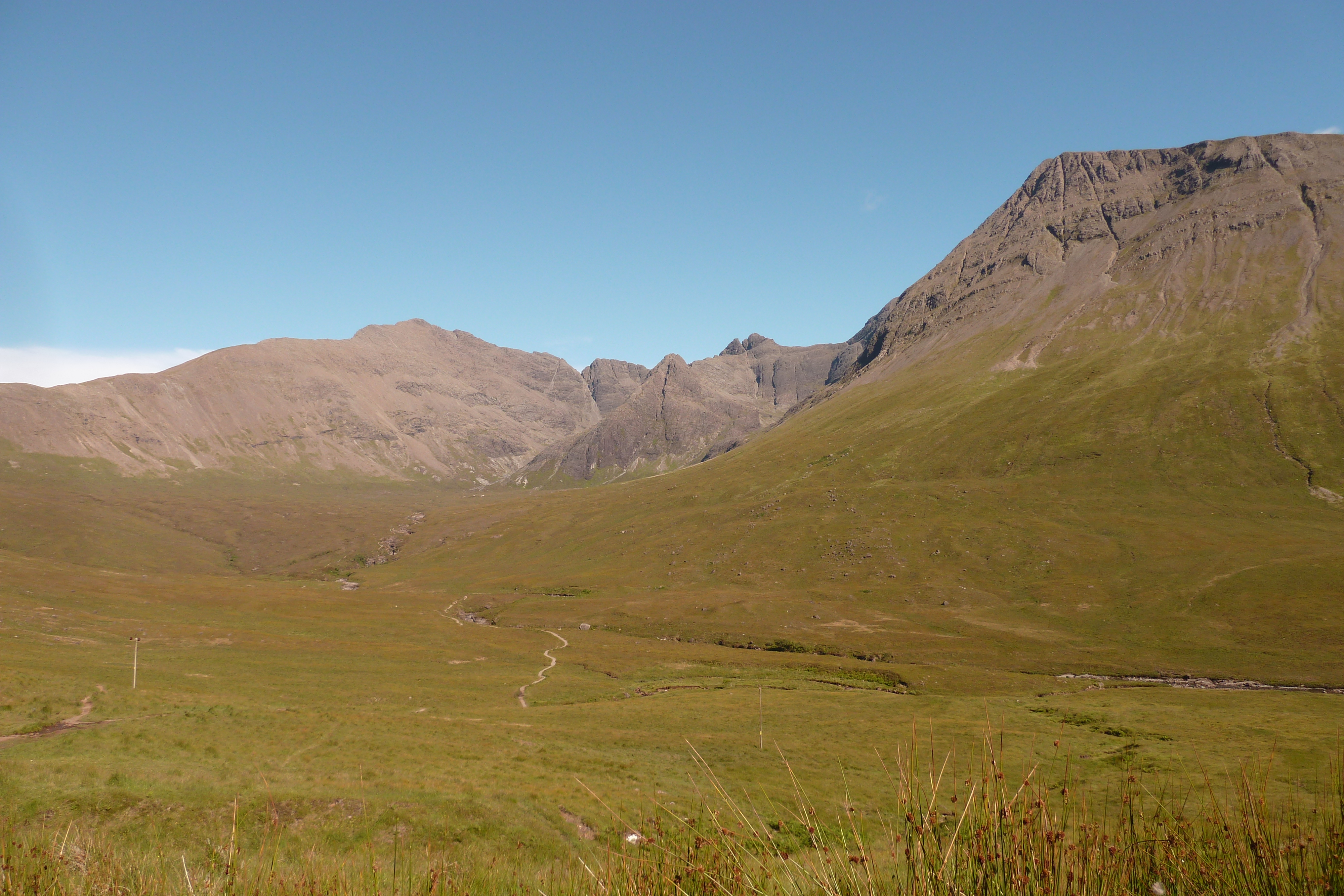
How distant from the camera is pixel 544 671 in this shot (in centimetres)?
8038

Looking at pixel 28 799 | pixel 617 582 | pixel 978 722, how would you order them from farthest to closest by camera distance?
pixel 617 582, pixel 978 722, pixel 28 799

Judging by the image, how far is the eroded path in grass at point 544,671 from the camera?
6544cm

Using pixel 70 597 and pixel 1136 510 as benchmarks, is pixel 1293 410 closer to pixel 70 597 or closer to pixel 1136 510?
pixel 1136 510

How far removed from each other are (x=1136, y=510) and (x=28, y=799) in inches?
6294

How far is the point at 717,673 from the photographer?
267 feet

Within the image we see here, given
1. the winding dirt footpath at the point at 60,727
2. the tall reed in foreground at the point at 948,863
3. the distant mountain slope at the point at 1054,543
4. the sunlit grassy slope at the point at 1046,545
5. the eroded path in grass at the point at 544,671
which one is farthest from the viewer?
the sunlit grassy slope at the point at 1046,545

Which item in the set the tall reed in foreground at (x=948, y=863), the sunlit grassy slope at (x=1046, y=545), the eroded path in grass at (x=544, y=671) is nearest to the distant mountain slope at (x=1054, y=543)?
the sunlit grassy slope at (x=1046, y=545)

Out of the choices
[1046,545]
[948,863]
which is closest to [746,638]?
[1046,545]

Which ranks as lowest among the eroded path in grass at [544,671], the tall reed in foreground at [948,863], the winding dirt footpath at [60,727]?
the eroded path in grass at [544,671]

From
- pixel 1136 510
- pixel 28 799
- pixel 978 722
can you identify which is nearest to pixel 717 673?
pixel 978 722

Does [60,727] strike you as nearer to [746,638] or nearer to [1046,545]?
[746,638]

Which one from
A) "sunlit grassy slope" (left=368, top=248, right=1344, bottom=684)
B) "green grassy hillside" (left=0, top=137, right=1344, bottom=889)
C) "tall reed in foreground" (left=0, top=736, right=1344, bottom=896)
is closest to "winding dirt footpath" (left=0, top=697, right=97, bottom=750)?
"green grassy hillside" (left=0, top=137, right=1344, bottom=889)

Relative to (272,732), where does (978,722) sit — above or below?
below

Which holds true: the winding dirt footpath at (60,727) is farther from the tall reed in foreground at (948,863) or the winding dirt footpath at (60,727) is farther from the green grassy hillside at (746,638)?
the tall reed in foreground at (948,863)
